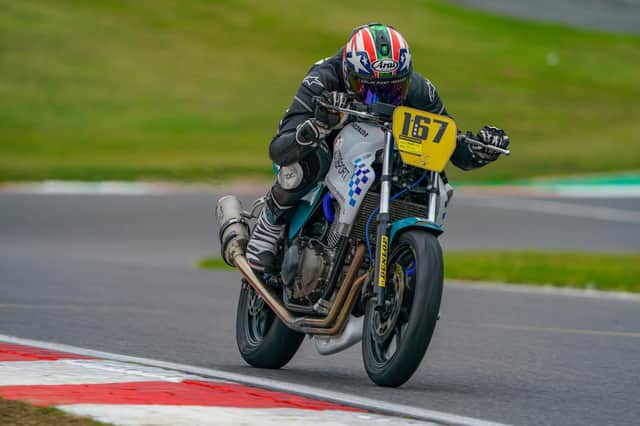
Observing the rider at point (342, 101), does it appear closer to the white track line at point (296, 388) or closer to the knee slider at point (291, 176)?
the knee slider at point (291, 176)

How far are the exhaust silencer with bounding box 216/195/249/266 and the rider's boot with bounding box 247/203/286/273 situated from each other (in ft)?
1.03

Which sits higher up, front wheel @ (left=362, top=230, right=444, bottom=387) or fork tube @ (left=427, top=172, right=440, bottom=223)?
fork tube @ (left=427, top=172, right=440, bottom=223)

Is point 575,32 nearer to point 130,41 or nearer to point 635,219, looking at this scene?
point 130,41

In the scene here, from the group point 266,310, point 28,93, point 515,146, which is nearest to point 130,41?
point 28,93

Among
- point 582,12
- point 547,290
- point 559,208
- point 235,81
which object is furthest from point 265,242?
point 582,12

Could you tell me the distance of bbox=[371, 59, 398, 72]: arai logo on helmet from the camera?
653 cm

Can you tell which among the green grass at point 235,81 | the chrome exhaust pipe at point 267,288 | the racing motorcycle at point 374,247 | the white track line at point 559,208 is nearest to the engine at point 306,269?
the racing motorcycle at point 374,247

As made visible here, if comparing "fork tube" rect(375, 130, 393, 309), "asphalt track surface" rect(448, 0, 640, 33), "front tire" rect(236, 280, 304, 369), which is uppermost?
"asphalt track surface" rect(448, 0, 640, 33)

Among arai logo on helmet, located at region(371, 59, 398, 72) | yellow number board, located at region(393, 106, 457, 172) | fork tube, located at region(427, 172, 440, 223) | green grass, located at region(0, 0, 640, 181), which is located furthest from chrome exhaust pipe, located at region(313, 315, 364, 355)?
green grass, located at region(0, 0, 640, 181)

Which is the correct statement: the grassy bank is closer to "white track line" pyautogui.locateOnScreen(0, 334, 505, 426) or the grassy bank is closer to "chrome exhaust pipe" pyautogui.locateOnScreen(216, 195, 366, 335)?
"white track line" pyautogui.locateOnScreen(0, 334, 505, 426)

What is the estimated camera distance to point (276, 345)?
24.0 feet

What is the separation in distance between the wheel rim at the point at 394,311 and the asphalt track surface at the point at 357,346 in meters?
0.20

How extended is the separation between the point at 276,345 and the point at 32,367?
5.13 feet

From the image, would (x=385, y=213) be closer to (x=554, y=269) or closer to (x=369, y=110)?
(x=369, y=110)
